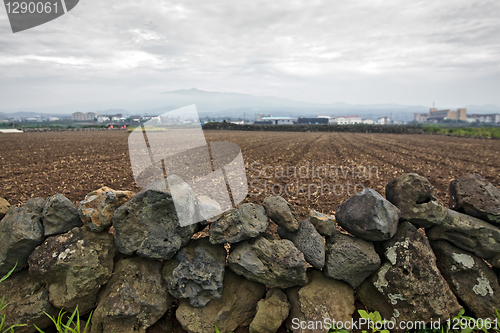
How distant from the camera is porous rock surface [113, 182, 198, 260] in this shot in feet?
9.52

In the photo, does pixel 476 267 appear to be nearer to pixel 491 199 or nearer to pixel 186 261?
pixel 491 199

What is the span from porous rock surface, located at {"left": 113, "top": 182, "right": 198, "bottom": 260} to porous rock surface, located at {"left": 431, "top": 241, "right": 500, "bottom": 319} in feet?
9.88

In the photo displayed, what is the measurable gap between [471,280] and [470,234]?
505mm

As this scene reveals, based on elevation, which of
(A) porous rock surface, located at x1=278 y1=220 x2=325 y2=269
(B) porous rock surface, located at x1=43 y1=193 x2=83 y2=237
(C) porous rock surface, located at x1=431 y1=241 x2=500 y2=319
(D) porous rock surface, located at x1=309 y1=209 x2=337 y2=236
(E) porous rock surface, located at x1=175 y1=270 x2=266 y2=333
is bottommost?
(E) porous rock surface, located at x1=175 y1=270 x2=266 y2=333

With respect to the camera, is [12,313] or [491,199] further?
[491,199]

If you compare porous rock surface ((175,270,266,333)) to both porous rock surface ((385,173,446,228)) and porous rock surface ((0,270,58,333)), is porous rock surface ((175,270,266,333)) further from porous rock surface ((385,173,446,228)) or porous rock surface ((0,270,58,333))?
porous rock surface ((385,173,446,228))

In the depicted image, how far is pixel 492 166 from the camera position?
14.1 m

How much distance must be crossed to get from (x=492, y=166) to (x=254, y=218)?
55.2 feet

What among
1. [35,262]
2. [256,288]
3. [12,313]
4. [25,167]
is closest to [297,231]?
[256,288]

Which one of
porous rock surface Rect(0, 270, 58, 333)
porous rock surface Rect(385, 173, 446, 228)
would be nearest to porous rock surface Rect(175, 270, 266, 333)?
porous rock surface Rect(0, 270, 58, 333)

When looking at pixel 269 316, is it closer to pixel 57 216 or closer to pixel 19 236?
pixel 57 216

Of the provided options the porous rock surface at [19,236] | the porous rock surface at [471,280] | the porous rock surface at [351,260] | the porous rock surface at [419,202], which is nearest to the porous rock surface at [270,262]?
the porous rock surface at [351,260]

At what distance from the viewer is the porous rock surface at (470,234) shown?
2.95 m

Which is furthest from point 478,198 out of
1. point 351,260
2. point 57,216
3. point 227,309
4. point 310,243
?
point 57,216
